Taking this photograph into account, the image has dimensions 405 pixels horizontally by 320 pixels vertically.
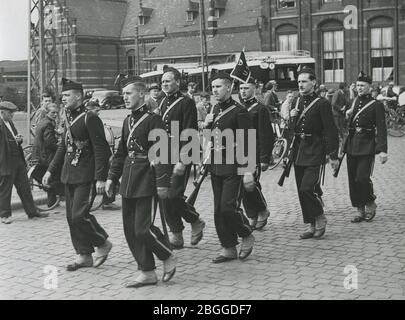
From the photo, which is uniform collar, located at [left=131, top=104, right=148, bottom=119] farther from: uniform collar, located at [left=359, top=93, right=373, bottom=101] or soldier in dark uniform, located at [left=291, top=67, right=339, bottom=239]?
uniform collar, located at [left=359, top=93, right=373, bottom=101]

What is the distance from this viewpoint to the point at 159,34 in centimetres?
5528

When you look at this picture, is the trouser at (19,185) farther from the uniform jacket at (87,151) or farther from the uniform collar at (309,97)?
the uniform collar at (309,97)

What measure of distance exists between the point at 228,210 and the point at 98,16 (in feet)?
181

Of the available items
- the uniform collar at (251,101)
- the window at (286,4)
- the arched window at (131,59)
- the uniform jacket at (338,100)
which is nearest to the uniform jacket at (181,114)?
the uniform collar at (251,101)

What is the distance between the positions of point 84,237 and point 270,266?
1866 mm

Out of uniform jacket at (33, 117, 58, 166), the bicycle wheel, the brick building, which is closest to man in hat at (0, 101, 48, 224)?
uniform jacket at (33, 117, 58, 166)

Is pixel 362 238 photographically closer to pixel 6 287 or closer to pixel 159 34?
pixel 6 287

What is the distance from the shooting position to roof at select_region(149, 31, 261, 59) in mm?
46250

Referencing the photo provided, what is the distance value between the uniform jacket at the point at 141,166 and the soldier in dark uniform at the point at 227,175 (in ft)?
2.83

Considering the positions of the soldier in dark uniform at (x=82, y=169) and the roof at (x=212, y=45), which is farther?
the roof at (x=212, y=45)

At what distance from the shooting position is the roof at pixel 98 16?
187 feet

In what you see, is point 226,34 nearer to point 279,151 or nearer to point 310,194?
point 279,151

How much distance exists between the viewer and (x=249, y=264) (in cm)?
661

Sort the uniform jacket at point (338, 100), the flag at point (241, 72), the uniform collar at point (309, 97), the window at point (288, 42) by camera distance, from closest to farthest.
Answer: the uniform collar at point (309, 97), the flag at point (241, 72), the uniform jacket at point (338, 100), the window at point (288, 42)
